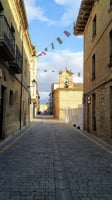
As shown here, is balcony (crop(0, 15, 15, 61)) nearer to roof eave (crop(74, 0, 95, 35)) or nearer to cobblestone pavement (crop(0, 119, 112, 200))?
cobblestone pavement (crop(0, 119, 112, 200))

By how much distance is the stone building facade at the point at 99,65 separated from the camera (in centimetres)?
1405

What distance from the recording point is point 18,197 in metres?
5.39

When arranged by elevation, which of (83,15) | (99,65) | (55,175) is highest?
(83,15)

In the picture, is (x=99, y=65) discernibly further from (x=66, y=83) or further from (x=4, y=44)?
(x=66, y=83)

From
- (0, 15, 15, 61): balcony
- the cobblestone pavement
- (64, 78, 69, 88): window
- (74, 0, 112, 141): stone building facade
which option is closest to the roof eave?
(74, 0, 112, 141): stone building facade

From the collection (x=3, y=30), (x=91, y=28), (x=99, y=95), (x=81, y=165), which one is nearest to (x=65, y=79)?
(x=91, y=28)

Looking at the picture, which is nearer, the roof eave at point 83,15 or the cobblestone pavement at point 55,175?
the cobblestone pavement at point 55,175

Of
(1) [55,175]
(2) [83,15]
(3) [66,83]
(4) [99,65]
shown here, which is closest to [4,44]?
(1) [55,175]

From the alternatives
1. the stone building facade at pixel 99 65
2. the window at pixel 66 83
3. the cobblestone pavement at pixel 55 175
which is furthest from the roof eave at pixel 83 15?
the window at pixel 66 83

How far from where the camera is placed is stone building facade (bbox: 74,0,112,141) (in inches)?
553

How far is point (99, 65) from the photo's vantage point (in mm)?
16516

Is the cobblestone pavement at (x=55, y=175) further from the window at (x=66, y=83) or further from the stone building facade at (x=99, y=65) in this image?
the window at (x=66, y=83)

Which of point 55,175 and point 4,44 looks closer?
point 55,175

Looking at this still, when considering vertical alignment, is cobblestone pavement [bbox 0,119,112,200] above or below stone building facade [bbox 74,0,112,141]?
below
